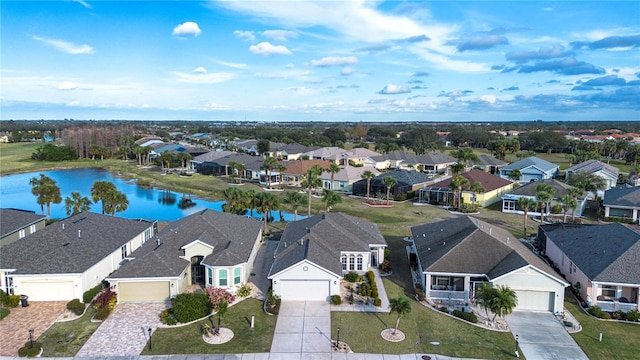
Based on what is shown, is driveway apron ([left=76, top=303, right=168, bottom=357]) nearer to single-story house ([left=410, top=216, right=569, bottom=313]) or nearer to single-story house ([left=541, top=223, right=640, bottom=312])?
single-story house ([left=410, top=216, right=569, bottom=313])

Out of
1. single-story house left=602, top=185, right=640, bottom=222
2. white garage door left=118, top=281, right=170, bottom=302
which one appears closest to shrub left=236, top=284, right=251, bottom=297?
white garage door left=118, top=281, right=170, bottom=302

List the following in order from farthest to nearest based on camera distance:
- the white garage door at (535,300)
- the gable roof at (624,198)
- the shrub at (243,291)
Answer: the gable roof at (624,198) < the shrub at (243,291) < the white garage door at (535,300)

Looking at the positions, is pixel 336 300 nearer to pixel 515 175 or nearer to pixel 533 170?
pixel 515 175

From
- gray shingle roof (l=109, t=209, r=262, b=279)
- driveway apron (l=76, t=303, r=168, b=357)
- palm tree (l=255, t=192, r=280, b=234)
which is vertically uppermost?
palm tree (l=255, t=192, r=280, b=234)

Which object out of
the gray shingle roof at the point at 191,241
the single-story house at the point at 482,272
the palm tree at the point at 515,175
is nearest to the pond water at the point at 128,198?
the gray shingle roof at the point at 191,241

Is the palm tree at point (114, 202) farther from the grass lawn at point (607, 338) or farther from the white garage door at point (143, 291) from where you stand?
the grass lawn at point (607, 338)

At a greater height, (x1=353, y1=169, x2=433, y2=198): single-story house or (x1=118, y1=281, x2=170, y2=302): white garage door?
(x1=353, y1=169, x2=433, y2=198): single-story house

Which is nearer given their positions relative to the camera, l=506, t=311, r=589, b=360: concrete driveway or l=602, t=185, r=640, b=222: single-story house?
l=506, t=311, r=589, b=360: concrete driveway

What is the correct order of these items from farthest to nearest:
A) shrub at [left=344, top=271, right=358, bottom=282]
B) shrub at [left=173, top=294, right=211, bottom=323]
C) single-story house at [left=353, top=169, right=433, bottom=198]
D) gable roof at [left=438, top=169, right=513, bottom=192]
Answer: single-story house at [left=353, top=169, right=433, bottom=198]
gable roof at [left=438, top=169, right=513, bottom=192]
shrub at [left=344, top=271, right=358, bottom=282]
shrub at [left=173, top=294, right=211, bottom=323]
